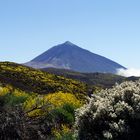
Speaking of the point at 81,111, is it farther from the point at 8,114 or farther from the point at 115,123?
the point at 8,114

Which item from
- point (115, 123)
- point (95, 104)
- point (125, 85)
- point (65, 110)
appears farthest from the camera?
point (65, 110)

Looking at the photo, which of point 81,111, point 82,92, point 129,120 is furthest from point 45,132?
point 82,92

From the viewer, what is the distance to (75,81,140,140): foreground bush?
10773 millimetres

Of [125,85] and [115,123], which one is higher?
[125,85]

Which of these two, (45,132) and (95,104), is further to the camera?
(45,132)

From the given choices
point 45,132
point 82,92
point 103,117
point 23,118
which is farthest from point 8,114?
point 82,92

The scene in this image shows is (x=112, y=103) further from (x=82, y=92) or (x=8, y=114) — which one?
(x=82, y=92)

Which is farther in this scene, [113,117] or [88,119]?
[88,119]

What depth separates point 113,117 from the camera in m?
11.1

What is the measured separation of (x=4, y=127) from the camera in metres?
12.1

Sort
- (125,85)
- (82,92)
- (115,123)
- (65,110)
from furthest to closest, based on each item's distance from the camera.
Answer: (82,92) → (65,110) → (125,85) → (115,123)

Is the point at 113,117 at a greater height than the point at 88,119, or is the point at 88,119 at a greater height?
the point at 113,117

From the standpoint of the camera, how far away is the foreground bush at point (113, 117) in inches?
424

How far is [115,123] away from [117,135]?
0.26 metres
